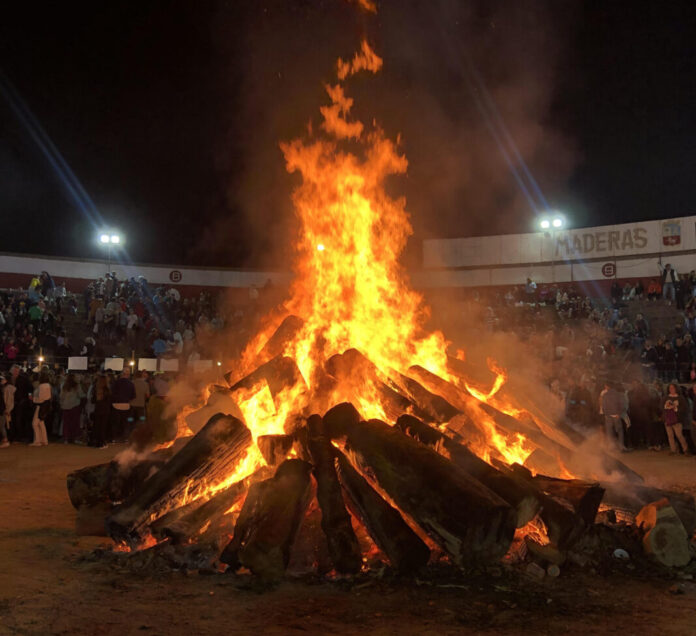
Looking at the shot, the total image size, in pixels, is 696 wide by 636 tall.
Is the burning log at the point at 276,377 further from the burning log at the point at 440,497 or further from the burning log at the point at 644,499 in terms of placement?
the burning log at the point at 644,499

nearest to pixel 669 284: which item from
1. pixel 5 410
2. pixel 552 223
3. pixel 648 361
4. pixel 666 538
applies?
pixel 648 361

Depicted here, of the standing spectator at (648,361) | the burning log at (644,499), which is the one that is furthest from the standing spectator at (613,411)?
the burning log at (644,499)

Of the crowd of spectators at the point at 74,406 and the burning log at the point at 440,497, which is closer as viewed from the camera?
the burning log at the point at 440,497

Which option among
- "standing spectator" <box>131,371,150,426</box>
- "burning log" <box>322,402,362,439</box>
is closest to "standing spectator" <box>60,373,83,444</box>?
"standing spectator" <box>131,371,150,426</box>

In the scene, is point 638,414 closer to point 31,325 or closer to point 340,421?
point 340,421

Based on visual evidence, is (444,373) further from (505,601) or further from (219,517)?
(505,601)

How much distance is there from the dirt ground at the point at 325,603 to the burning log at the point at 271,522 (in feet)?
0.71

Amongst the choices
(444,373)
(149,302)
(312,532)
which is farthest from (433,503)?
(149,302)

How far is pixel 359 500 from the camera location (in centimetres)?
695

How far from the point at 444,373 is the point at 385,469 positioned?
14.8ft

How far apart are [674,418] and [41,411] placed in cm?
1558

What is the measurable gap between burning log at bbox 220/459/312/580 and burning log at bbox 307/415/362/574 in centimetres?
20

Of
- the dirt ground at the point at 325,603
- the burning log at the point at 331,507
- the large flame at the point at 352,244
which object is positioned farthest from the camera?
the large flame at the point at 352,244

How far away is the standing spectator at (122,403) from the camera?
16453 mm
